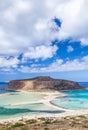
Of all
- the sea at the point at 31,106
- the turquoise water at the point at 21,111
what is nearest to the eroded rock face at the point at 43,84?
the sea at the point at 31,106

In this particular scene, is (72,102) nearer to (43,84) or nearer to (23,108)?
(23,108)

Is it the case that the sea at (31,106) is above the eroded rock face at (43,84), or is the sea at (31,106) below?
below

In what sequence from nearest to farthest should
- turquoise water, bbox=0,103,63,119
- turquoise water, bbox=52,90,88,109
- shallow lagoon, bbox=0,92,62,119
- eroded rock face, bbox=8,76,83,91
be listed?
turquoise water, bbox=0,103,63,119 < shallow lagoon, bbox=0,92,62,119 < turquoise water, bbox=52,90,88,109 < eroded rock face, bbox=8,76,83,91

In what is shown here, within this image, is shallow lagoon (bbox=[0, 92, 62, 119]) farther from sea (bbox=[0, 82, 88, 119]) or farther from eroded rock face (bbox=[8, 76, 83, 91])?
eroded rock face (bbox=[8, 76, 83, 91])

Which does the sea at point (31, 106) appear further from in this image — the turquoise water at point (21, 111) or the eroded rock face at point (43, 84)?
the eroded rock face at point (43, 84)

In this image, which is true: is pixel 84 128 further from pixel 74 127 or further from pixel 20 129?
pixel 20 129

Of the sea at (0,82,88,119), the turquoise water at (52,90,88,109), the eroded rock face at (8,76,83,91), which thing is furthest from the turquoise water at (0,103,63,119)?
the eroded rock face at (8,76,83,91)

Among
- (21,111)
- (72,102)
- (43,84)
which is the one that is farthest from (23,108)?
(43,84)

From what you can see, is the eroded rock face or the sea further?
the eroded rock face
